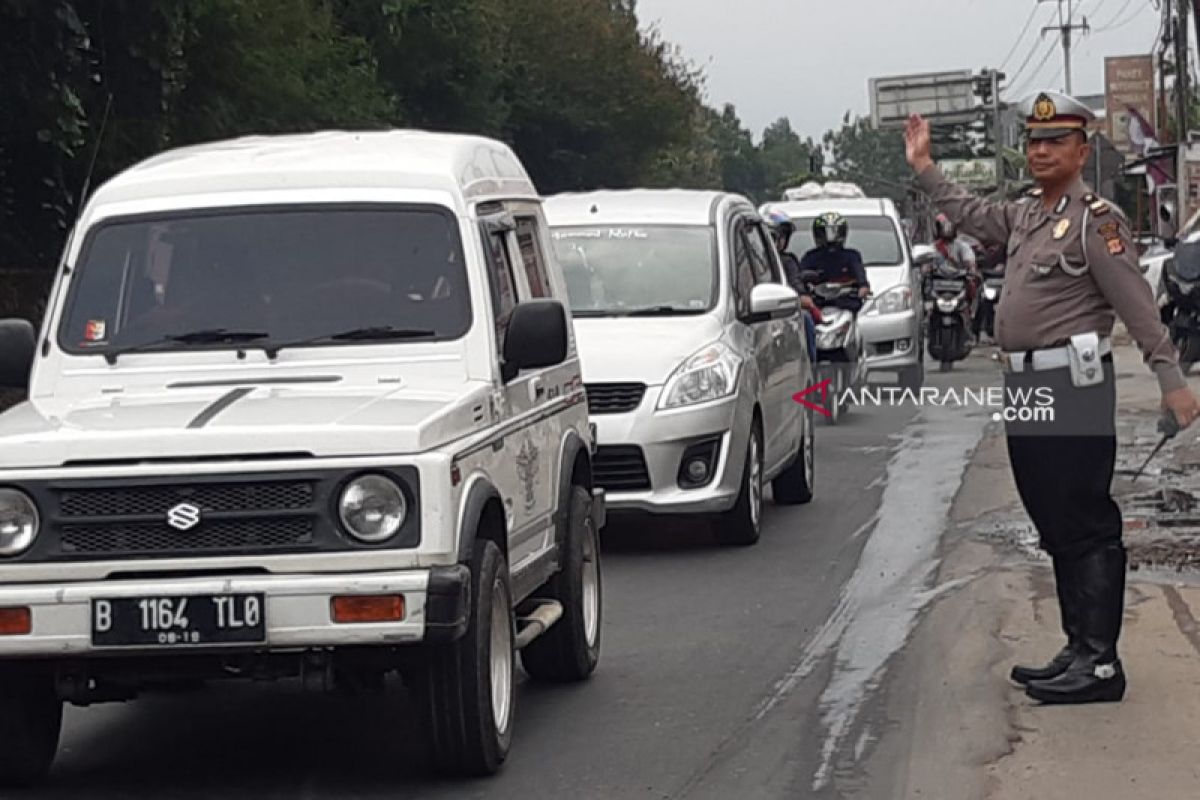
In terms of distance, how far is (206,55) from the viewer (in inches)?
1092

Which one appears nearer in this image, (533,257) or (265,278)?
(265,278)

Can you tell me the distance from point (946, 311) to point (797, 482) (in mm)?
13017

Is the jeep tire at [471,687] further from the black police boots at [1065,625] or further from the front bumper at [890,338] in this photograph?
the front bumper at [890,338]

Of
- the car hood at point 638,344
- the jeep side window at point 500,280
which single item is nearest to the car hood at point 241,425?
the jeep side window at point 500,280

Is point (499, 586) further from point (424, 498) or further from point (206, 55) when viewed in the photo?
point (206, 55)

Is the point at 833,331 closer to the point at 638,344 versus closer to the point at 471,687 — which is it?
the point at 638,344

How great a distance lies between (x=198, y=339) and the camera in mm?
7805

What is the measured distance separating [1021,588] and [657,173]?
200 ft

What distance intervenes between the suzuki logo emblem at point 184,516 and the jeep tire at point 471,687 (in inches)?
32.4

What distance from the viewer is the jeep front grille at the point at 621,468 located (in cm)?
1224

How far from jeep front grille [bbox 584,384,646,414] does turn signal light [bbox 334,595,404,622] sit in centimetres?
582

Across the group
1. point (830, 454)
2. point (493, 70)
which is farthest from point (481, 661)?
point (493, 70)

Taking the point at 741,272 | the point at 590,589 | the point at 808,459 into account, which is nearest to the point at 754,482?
the point at 741,272

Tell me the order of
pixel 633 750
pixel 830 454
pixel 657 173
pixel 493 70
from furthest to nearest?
pixel 657 173, pixel 493 70, pixel 830 454, pixel 633 750
